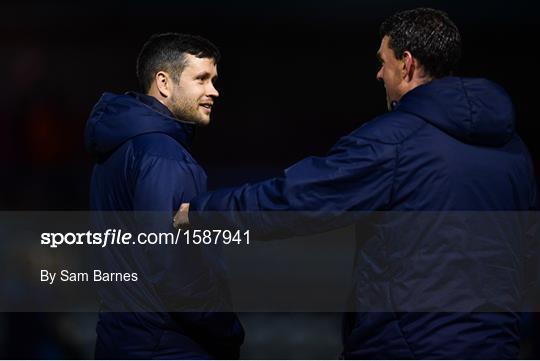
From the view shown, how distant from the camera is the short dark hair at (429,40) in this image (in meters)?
2.88

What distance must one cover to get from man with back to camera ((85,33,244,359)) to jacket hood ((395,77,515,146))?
793 millimetres

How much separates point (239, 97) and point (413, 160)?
4.04 metres

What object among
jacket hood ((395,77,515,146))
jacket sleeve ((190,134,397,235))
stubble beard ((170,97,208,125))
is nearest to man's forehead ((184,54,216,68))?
stubble beard ((170,97,208,125))

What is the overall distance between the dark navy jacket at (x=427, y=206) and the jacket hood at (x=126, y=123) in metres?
0.63

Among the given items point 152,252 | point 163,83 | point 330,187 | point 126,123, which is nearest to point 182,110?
point 163,83

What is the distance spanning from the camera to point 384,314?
8.89ft

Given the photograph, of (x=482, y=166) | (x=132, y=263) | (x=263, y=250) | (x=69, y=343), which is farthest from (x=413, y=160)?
(x=69, y=343)

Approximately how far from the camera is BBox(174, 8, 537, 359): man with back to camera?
8.85ft

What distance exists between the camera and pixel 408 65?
289 centimetres

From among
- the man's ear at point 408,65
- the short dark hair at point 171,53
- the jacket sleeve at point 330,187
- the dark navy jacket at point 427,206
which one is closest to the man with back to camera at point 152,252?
the short dark hair at point 171,53

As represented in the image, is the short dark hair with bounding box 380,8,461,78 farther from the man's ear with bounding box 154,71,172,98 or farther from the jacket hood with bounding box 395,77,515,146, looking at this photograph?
the man's ear with bounding box 154,71,172,98

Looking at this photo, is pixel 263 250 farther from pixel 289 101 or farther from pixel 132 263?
pixel 132 263

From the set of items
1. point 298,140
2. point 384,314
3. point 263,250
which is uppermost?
point 384,314

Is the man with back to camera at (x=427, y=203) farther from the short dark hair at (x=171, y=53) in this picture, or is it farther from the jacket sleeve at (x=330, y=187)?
the short dark hair at (x=171, y=53)
